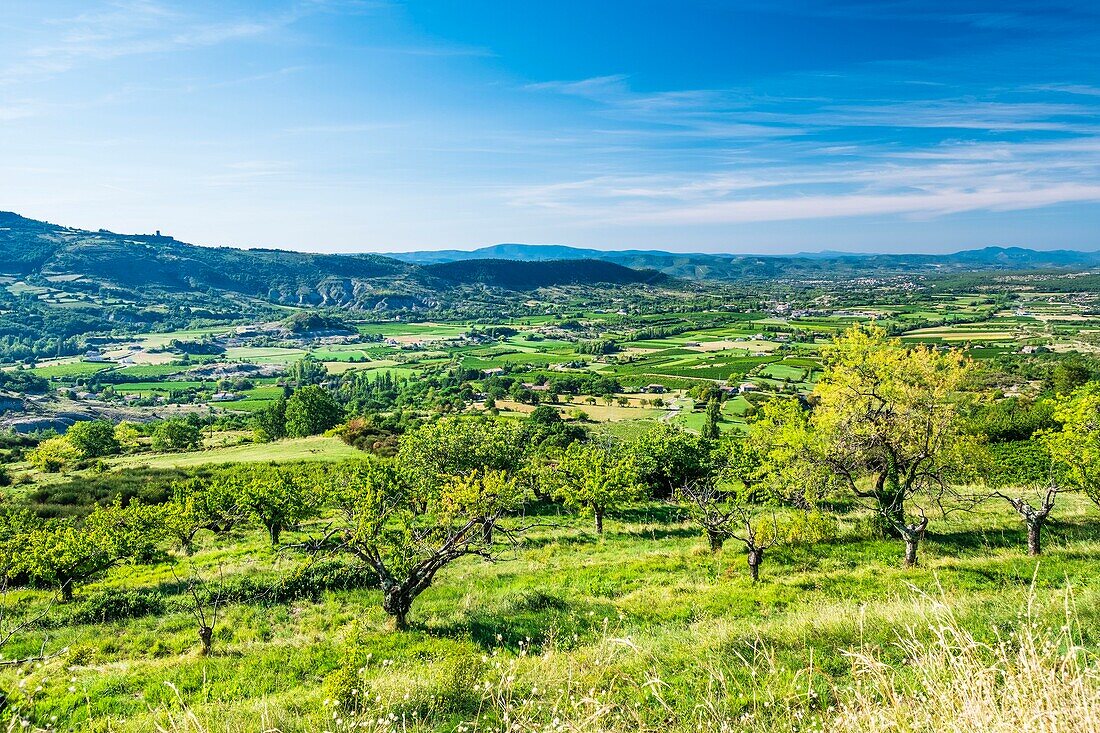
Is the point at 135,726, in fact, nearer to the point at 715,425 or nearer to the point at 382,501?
the point at 382,501

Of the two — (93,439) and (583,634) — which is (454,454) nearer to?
(583,634)

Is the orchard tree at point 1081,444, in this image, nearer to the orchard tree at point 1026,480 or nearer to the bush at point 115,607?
the orchard tree at point 1026,480

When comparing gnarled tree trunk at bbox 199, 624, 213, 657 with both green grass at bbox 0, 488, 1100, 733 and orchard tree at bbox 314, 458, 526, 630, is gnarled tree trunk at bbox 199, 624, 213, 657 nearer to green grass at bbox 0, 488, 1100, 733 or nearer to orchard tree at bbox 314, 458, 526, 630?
green grass at bbox 0, 488, 1100, 733

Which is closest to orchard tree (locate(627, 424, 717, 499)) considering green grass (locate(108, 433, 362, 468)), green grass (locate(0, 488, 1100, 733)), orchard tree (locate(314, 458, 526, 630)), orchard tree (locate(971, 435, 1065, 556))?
orchard tree (locate(314, 458, 526, 630))

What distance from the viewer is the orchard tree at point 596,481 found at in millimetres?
31844

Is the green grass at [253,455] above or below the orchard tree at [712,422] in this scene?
below

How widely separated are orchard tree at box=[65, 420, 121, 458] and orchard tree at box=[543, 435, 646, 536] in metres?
70.6

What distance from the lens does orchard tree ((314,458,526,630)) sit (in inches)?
615

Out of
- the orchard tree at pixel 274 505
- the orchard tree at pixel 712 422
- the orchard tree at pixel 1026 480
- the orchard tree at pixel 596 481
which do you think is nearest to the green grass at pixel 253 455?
the orchard tree at pixel 274 505

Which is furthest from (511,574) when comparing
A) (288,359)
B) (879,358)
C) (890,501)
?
(288,359)

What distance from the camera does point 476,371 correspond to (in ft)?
487

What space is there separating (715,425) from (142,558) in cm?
6521

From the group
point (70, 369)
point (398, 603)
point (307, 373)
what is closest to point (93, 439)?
point (398, 603)

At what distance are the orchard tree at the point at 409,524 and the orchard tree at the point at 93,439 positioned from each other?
162 feet
